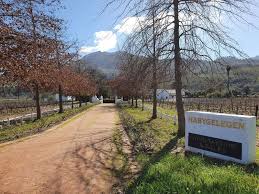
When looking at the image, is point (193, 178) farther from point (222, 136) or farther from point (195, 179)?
point (222, 136)

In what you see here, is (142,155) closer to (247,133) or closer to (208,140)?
(208,140)

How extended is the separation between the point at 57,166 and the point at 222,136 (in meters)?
4.53

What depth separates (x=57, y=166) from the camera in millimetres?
10750

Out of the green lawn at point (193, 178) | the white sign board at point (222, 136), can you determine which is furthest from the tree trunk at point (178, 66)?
the green lawn at point (193, 178)

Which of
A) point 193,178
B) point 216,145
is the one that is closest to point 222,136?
point 216,145

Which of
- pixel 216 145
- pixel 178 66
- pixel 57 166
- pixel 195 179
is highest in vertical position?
pixel 178 66

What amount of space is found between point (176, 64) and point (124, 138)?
4.01m

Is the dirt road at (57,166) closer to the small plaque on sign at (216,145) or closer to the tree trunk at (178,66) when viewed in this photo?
the small plaque on sign at (216,145)

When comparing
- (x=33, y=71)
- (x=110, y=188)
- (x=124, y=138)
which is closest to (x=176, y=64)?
(x=124, y=138)

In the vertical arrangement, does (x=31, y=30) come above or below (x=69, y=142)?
above

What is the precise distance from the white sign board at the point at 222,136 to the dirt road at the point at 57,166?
267cm

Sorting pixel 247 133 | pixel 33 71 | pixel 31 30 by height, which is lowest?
pixel 247 133

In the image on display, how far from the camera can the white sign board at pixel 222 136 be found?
9.73 metres

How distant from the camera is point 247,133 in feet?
32.0
